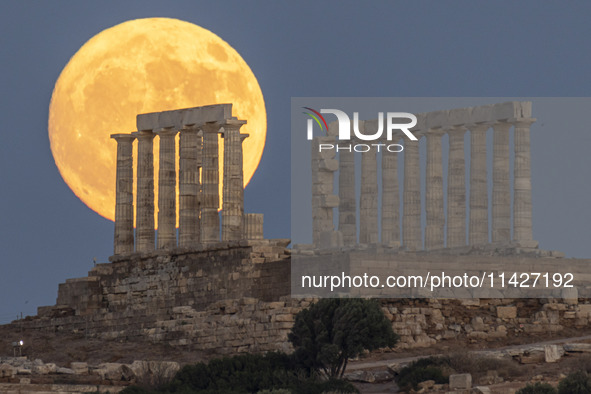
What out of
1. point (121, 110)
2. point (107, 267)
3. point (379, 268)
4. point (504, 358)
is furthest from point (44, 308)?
point (504, 358)

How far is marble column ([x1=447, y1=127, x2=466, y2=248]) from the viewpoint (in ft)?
327

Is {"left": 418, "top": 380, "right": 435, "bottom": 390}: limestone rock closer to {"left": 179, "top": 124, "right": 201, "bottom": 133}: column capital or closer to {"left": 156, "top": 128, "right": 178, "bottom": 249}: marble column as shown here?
{"left": 179, "top": 124, "right": 201, "bottom": 133}: column capital

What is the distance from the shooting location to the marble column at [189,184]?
288ft

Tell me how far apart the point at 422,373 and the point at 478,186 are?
112ft

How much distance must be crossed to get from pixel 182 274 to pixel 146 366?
48.5 ft

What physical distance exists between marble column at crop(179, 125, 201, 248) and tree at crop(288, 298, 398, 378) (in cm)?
1716

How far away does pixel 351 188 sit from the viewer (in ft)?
340

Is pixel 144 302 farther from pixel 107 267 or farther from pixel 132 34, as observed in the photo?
pixel 132 34

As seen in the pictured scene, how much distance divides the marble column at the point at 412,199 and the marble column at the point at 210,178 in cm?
1614

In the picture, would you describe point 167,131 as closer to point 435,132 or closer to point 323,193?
point 323,193

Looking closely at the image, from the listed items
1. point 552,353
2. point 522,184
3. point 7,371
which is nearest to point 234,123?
point 522,184

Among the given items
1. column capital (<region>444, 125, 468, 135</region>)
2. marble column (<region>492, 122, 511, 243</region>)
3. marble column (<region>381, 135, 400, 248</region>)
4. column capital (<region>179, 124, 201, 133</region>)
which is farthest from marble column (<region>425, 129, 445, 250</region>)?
column capital (<region>179, 124, 201, 133</region>)

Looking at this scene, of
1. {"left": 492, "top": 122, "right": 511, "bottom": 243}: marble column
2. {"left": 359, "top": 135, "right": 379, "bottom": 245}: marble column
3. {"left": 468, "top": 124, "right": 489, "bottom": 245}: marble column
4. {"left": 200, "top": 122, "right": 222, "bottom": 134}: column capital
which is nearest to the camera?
{"left": 200, "top": 122, "right": 222, "bottom": 134}: column capital

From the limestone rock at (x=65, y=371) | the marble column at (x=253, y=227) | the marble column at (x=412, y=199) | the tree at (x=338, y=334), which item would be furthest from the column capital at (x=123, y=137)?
the limestone rock at (x=65, y=371)
